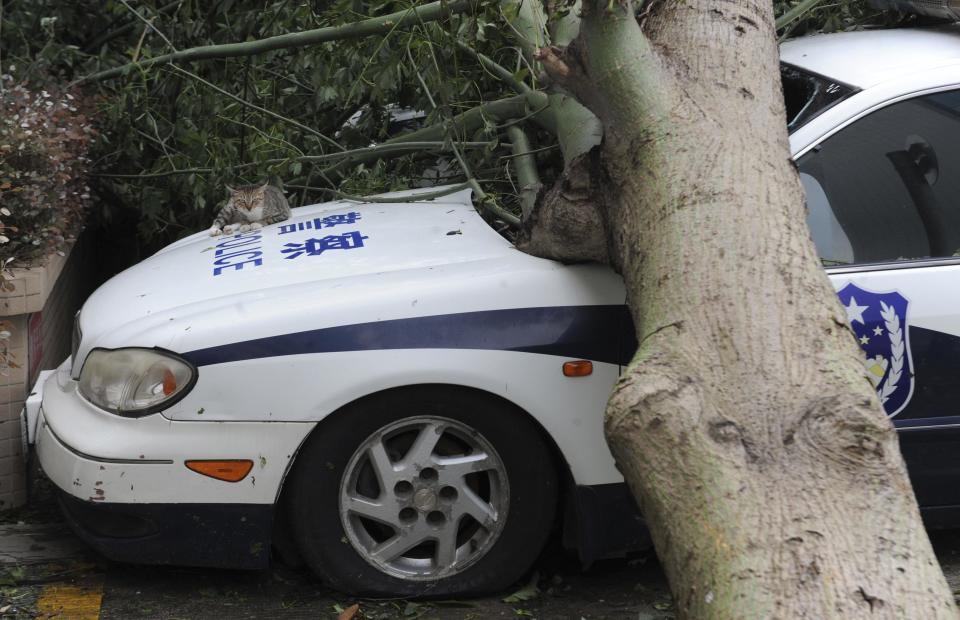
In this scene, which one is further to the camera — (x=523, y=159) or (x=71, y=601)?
(x=523, y=159)

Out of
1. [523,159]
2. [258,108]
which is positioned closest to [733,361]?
[523,159]

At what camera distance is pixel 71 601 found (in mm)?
3523

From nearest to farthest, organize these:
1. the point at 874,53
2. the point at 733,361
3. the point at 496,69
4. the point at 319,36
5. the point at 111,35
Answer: the point at 733,361, the point at 874,53, the point at 496,69, the point at 319,36, the point at 111,35

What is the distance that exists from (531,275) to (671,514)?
3.97 feet

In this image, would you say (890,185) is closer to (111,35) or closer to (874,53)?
(874,53)

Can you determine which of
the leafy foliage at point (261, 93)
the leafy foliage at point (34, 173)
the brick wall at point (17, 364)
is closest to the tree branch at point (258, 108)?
the leafy foliage at point (261, 93)

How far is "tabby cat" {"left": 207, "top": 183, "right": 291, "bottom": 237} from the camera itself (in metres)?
4.57

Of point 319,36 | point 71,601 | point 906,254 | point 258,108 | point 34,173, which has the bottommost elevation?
point 71,601

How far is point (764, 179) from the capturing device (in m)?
2.91

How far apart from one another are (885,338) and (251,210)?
2.62 m

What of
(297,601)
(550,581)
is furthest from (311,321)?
(550,581)

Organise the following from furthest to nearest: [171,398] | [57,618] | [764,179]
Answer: [57,618] → [171,398] → [764,179]

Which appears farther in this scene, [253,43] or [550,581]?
[253,43]

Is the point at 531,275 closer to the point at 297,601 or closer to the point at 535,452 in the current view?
the point at 535,452
